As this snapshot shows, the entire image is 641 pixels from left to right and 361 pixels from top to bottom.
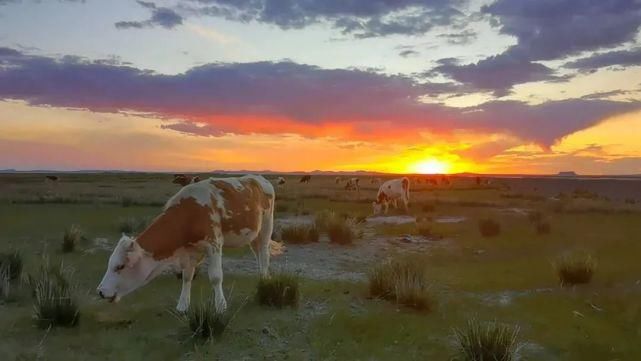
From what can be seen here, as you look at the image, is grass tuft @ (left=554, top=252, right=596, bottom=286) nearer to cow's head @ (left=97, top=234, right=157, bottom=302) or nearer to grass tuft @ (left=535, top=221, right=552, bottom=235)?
cow's head @ (left=97, top=234, right=157, bottom=302)

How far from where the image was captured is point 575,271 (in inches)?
520

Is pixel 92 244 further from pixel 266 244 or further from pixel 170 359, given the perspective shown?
pixel 170 359

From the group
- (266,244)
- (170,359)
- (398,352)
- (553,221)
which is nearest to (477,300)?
(398,352)

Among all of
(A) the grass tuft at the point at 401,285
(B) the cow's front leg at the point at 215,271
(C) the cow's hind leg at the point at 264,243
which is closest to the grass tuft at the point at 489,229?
(A) the grass tuft at the point at 401,285

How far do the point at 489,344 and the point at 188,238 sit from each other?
17.3 feet

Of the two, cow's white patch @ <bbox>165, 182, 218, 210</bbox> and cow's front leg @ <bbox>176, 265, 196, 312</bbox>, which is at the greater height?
cow's white patch @ <bbox>165, 182, 218, 210</bbox>

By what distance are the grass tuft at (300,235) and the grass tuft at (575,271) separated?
911 centimetres

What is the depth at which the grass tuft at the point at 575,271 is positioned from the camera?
1323cm

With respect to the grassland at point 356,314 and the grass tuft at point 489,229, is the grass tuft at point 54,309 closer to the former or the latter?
the grassland at point 356,314

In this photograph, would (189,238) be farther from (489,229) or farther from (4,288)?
(489,229)

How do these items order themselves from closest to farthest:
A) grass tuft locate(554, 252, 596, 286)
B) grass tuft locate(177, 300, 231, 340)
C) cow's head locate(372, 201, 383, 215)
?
grass tuft locate(177, 300, 231, 340) → grass tuft locate(554, 252, 596, 286) → cow's head locate(372, 201, 383, 215)

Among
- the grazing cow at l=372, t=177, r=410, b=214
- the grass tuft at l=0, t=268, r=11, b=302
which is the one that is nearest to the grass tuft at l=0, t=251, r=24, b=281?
the grass tuft at l=0, t=268, r=11, b=302

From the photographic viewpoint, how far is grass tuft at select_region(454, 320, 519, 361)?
7836 millimetres

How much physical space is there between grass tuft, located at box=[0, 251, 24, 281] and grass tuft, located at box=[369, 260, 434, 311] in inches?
304
